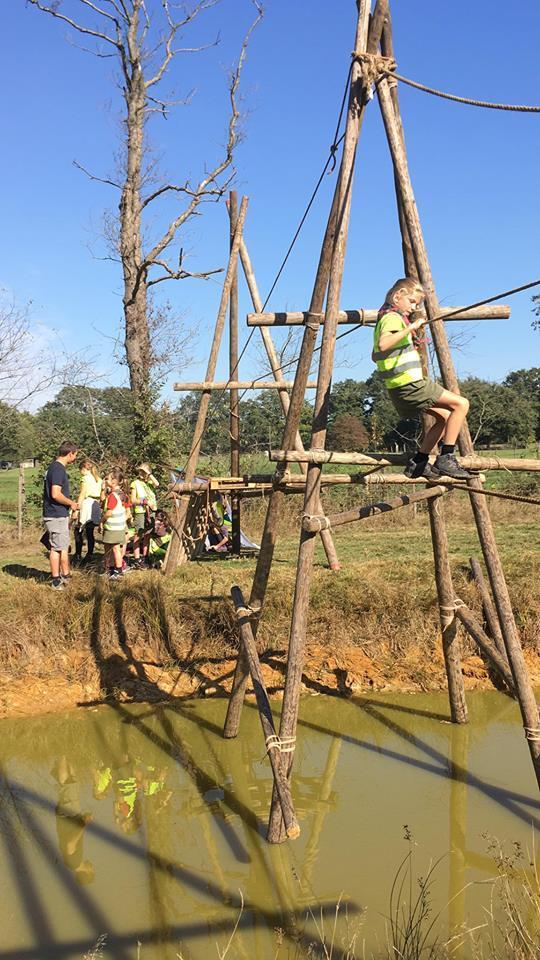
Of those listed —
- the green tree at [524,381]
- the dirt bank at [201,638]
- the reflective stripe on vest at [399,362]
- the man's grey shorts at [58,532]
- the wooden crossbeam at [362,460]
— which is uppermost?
the green tree at [524,381]

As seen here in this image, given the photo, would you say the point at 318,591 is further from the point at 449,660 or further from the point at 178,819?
the point at 178,819

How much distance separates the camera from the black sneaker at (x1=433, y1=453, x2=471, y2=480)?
4746 millimetres

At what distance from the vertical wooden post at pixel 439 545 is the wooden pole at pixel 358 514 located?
0.29 metres

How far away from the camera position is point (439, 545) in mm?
6000

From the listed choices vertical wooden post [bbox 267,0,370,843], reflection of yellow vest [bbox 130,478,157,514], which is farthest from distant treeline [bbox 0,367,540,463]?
vertical wooden post [bbox 267,0,370,843]

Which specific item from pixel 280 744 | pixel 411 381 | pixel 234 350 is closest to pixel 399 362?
pixel 411 381

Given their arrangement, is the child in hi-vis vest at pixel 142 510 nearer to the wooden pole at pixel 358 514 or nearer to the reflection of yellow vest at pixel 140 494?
the reflection of yellow vest at pixel 140 494

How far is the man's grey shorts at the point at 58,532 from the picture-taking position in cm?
891

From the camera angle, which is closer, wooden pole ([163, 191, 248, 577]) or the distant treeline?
wooden pole ([163, 191, 248, 577])

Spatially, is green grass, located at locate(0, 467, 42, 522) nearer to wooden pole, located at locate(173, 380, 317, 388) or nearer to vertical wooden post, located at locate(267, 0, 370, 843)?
wooden pole, located at locate(173, 380, 317, 388)

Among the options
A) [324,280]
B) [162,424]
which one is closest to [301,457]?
[324,280]

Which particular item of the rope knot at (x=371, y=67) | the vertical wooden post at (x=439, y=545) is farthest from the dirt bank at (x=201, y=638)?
the rope knot at (x=371, y=67)

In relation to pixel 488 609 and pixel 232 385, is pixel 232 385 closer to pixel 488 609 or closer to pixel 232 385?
pixel 232 385

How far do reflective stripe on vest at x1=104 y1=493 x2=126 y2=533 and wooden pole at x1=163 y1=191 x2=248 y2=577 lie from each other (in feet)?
2.19
